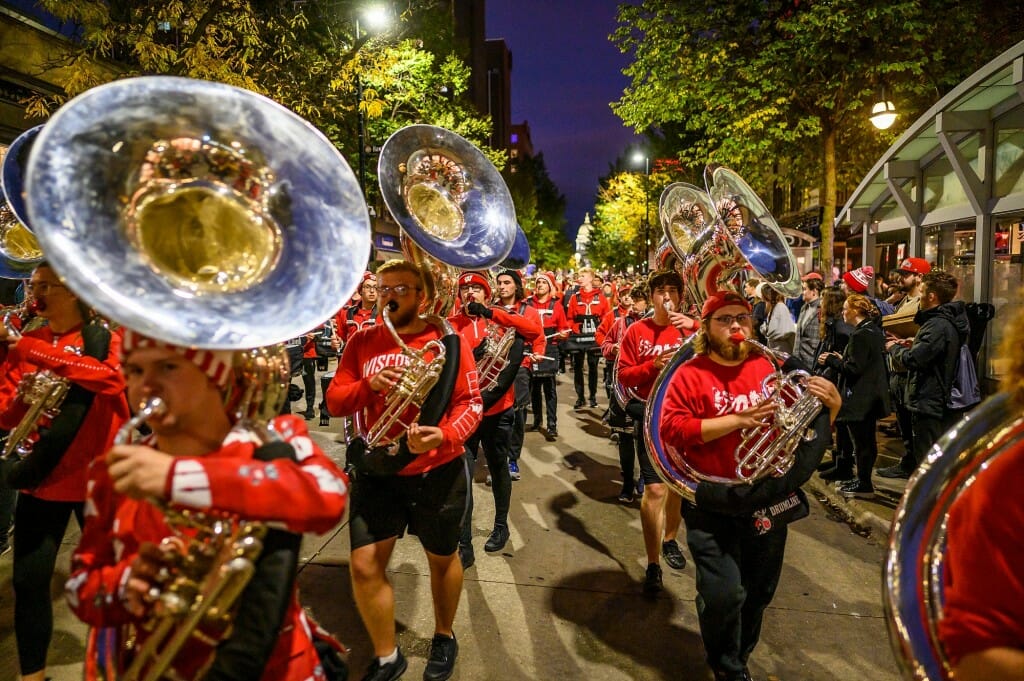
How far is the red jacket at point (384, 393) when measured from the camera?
3096 millimetres

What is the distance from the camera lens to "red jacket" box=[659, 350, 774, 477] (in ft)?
9.70

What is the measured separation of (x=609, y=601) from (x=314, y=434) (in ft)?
16.9

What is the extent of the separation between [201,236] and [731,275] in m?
2.61

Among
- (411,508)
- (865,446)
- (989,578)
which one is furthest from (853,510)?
(989,578)

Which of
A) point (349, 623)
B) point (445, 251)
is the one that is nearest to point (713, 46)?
point (445, 251)

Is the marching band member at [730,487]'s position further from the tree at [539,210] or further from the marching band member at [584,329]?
the tree at [539,210]

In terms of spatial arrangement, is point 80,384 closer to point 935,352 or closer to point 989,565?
point 989,565

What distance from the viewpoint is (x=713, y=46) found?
45.0 ft

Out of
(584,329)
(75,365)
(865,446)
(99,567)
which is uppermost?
(75,365)

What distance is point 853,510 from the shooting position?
18.1 ft

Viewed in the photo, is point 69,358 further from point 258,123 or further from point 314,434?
point 314,434

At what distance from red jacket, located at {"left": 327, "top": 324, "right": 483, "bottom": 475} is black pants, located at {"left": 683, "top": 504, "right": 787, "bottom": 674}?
1.18m

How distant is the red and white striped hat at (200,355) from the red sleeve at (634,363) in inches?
131

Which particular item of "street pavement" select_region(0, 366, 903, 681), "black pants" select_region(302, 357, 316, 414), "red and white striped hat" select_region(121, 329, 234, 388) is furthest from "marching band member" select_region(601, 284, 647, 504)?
"black pants" select_region(302, 357, 316, 414)
